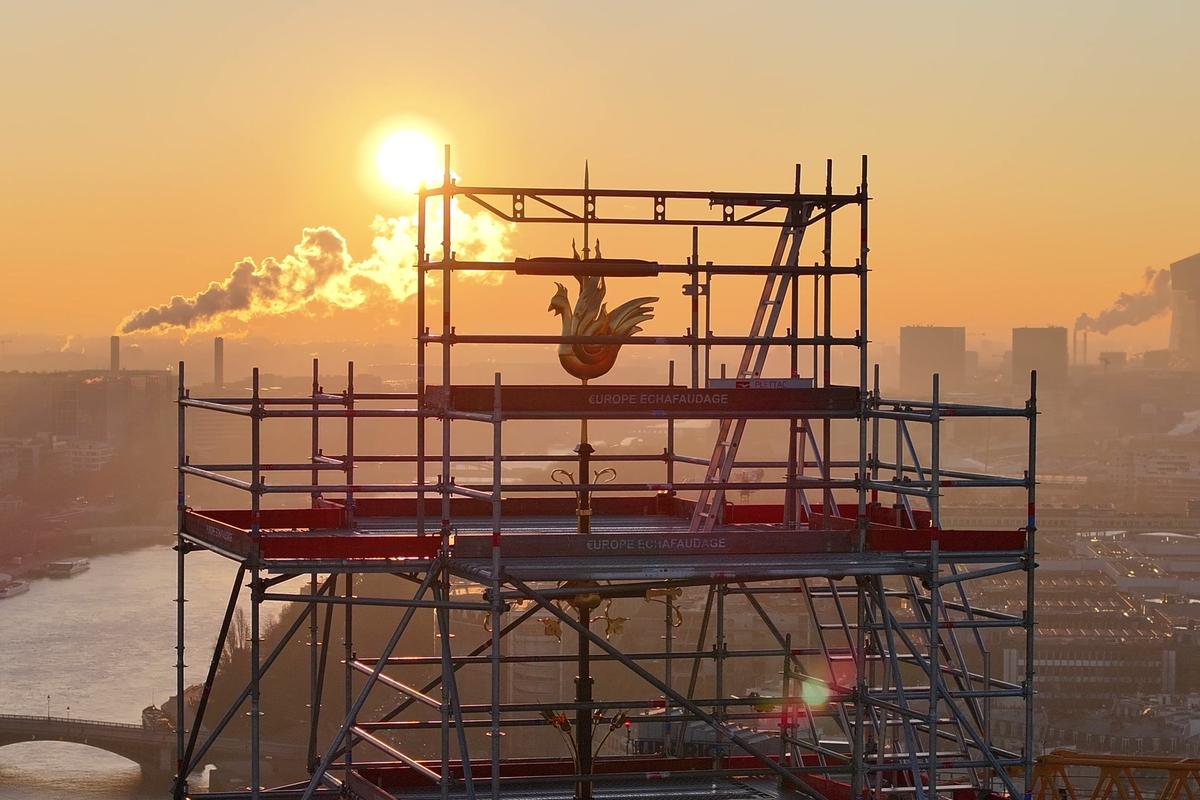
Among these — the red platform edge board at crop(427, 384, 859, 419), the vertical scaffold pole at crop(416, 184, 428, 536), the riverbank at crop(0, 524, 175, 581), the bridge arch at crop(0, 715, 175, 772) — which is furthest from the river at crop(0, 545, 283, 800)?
the red platform edge board at crop(427, 384, 859, 419)

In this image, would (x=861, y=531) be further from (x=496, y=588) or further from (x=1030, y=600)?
(x=496, y=588)

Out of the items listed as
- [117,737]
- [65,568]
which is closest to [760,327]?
[117,737]

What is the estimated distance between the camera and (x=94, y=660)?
10319cm

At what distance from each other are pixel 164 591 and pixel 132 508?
65109 mm

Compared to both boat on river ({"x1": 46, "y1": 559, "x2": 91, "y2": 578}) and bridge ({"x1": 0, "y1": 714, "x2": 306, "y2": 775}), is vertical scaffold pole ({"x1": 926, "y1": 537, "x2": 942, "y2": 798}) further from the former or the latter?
boat on river ({"x1": 46, "y1": 559, "x2": 91, "y2": 578})

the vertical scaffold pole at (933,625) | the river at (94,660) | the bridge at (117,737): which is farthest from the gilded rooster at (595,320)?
the river at (94,660)

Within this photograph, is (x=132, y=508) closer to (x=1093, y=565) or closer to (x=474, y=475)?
(x=474, y=475)

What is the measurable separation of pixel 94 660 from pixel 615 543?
92.2 meters

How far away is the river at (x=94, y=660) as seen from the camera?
87562 millimetres

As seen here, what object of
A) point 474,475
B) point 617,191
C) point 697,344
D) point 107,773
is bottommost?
point 107,773

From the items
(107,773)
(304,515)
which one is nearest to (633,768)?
(304,515)

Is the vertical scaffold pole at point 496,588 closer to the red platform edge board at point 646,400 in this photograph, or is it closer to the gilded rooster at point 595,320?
the red platform edge board at point 646,400

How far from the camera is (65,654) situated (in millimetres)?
107688

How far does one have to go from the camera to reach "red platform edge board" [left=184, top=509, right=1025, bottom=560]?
15.3m
